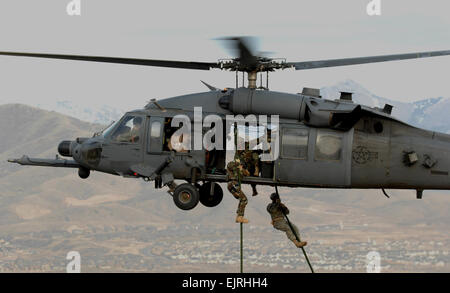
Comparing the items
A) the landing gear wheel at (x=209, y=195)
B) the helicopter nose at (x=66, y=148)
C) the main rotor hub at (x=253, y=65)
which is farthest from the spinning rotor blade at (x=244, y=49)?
the helicopter nose at (x=66, y=148)

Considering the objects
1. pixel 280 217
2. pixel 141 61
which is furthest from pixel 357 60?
pixel 141 61

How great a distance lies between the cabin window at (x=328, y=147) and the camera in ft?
86.9

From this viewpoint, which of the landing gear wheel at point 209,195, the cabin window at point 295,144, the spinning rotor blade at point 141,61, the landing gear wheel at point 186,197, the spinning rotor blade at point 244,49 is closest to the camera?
the spinning rotor blade at point 244,49

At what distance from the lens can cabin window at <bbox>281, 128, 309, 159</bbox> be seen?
26.6 m

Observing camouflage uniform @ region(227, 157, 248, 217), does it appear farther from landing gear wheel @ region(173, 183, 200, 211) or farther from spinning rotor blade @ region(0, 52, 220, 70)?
spinning rotor blade @ region(0, 52, 220, 70)

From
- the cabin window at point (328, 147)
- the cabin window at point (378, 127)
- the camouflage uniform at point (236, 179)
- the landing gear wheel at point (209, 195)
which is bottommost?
the landing gear wheel at point (209, 195)

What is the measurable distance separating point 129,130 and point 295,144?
551 centimetres

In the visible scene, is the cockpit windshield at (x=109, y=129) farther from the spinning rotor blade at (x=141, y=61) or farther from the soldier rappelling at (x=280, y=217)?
the soldier rappelling at (x=280, y=217)

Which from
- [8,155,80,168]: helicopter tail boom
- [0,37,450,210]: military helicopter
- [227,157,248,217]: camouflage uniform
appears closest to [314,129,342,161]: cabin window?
[0,37,450,210]: military helicopter

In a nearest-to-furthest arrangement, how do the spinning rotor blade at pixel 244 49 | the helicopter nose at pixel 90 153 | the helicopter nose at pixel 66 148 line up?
the spinning rotor blade at pixel 244 49 → the helicopter nose at pixel 90 153 → the helicopter nose at pixel 66 148

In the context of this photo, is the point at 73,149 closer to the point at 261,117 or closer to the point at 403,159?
the point at 261,117
